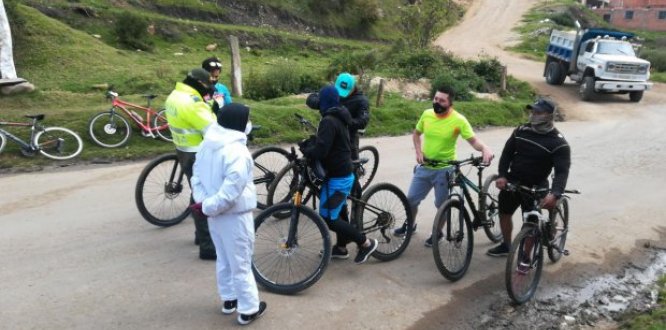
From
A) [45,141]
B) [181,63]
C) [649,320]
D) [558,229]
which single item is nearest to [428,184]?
[558,229]

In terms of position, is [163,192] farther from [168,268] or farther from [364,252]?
[364,252]

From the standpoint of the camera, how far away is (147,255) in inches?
233

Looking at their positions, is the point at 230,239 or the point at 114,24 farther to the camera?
the point at 114,24

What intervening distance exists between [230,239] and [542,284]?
11.6ft

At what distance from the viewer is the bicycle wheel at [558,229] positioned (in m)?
6.00

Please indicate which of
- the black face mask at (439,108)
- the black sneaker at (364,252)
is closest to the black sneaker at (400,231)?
the black sneaker at (364,252)

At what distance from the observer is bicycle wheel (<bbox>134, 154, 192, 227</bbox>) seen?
21.6 feet

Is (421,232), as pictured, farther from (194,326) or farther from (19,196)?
(19,196)

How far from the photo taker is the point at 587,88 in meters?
21.2

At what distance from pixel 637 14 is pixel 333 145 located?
66833 mm

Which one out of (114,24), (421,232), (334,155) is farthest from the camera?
(114,24)

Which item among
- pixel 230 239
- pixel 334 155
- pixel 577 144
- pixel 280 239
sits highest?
pixel 334 155

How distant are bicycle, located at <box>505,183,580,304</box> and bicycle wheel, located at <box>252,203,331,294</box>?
1.77 meters

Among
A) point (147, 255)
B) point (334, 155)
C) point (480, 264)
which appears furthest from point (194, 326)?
point (480, 264)
